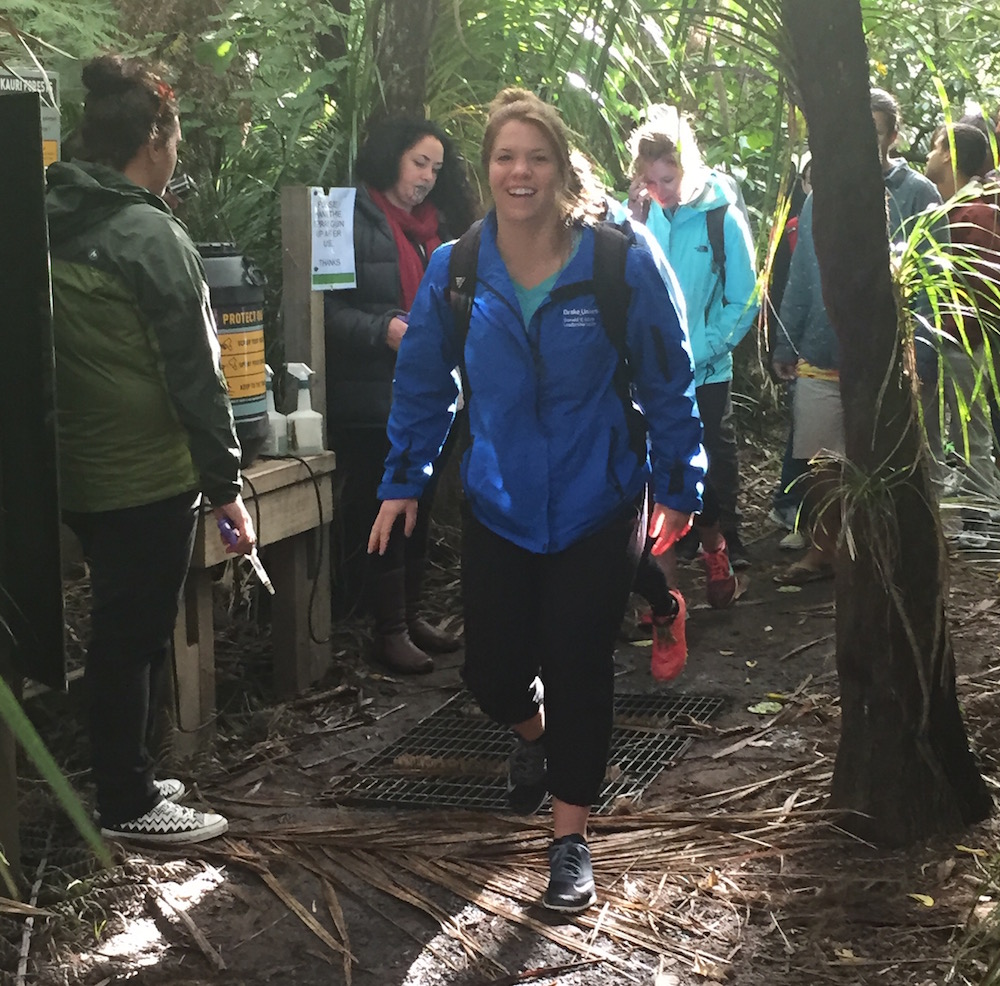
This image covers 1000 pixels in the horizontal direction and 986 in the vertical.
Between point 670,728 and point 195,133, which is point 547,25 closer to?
point 195,133

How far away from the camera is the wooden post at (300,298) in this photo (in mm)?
5102

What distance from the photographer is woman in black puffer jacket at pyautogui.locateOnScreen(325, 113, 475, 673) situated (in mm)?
5281

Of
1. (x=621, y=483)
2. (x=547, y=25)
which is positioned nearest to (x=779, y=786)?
(x=621, y=483)

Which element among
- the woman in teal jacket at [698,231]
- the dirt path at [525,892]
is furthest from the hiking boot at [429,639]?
the woman in teal jacket at [698,231]

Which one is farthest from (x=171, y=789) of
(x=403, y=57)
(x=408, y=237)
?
(x=403, y=57)

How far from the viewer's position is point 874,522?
3336mm

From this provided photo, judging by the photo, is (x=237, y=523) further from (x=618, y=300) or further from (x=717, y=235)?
(x=717, y=235)

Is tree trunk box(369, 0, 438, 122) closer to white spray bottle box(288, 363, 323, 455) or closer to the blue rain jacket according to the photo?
white spray bottle box(288, 363, 323, 455)

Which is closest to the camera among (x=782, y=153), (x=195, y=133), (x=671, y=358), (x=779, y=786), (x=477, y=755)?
(x=671, y=358)

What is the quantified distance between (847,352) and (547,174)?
86 cm

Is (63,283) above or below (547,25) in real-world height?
below

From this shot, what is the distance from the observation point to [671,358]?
3.25 meters

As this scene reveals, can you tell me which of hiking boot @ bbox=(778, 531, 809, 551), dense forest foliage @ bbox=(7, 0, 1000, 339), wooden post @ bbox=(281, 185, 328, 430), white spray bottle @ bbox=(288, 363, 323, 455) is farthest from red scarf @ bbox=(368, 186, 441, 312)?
hiking boot @ bbox=(778, 531, 809, 551)

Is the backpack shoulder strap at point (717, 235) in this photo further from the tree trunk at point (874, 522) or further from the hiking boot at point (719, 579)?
the tree trunk at point (874, 522)
